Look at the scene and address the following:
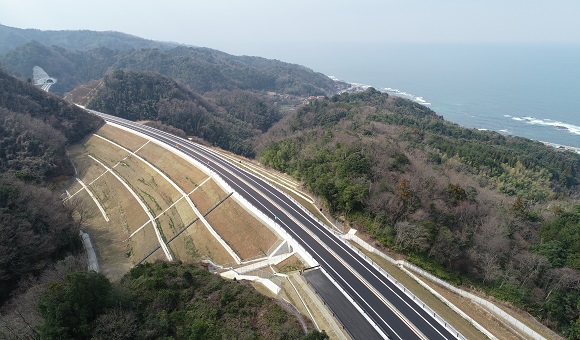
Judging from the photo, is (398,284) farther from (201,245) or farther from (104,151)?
(104,151)

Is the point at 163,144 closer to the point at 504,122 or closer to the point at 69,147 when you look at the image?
the point at 69,147

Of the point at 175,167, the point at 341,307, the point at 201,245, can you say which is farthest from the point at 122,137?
the point at 341,307

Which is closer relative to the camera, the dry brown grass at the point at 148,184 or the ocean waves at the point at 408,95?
the dry brown grass at the point at 148,184

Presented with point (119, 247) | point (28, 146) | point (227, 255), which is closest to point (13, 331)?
point (227, 255)

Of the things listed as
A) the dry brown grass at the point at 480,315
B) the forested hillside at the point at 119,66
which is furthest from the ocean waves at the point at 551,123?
the dry brown grass at the point at 480,315

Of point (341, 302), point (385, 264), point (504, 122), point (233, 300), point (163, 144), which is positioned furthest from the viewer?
point (504, 122)

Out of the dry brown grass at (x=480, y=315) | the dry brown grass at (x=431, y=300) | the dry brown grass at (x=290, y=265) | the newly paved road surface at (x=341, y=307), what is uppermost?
the newly paved road surface at (x=341, y=307)

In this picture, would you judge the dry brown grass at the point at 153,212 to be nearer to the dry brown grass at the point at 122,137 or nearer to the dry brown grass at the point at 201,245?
the dry brown grass at the point at 201,245
